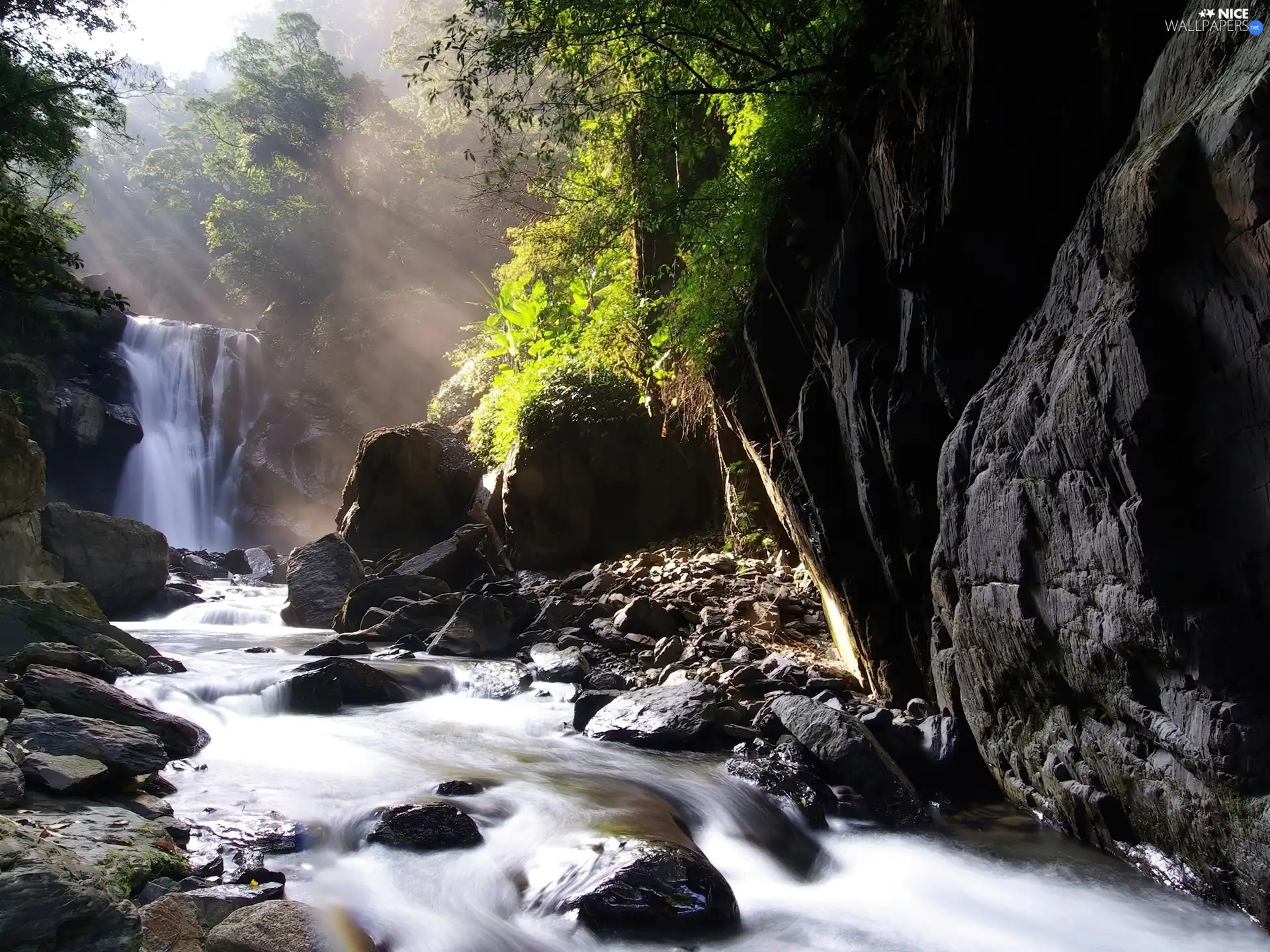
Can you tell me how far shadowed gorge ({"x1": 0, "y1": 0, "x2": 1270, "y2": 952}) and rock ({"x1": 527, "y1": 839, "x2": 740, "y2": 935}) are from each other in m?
0.02

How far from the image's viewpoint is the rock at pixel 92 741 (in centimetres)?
487

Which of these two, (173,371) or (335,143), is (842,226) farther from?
(335,143)

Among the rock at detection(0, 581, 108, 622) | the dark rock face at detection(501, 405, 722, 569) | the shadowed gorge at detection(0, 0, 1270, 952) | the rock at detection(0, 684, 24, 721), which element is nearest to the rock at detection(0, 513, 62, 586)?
the shadowed gorge at detection(0, 0, 1270, 952)

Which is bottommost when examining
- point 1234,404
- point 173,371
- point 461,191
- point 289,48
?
point 1234,404

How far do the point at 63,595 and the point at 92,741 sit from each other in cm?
527

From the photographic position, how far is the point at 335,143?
120 feet

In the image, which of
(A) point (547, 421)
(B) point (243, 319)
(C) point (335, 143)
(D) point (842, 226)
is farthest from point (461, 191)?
(D) point (842, 226)

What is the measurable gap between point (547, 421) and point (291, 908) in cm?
1158

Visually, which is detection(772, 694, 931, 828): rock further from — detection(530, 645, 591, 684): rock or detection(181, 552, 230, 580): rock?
detection(181, 552, 230, 580): rock

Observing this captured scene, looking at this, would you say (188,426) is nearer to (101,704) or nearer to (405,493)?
(405,493)

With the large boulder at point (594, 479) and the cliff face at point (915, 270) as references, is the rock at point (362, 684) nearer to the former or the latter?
the cliff face at point (915, 270)

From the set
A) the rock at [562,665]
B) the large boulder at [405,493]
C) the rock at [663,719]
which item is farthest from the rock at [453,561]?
the rock at [663,719]

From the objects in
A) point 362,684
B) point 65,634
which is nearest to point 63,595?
point 65,634

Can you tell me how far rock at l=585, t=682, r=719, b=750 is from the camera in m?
6.84
